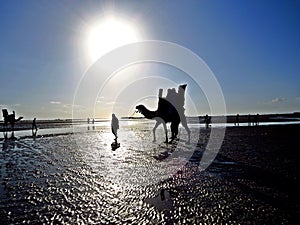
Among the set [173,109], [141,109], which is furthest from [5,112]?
[173,109]

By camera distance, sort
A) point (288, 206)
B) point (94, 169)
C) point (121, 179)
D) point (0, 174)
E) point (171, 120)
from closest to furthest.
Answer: point (288, 206)
point (121, 179)
point (0, 174)
point (94, 169)
point (171, 120)

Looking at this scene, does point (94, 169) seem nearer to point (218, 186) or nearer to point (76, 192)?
point (76, 192)

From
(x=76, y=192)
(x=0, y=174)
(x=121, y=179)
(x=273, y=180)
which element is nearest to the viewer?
(x=76, y=192)

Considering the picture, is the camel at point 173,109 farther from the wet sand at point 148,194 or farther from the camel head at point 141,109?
the wet sand at point 148,194

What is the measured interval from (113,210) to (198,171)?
4.32m

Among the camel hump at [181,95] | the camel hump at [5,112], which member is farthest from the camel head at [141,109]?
the camel hump at [5,112]

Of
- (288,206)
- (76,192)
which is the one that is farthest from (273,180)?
(76,192)

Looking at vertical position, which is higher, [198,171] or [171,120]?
[171,120]

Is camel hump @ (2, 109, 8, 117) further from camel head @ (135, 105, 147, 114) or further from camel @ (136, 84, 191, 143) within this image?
camel @ (136, 84, 191, 143)

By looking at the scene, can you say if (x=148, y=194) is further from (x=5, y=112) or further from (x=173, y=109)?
(x=5, y=112)

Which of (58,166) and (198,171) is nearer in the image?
(198,171)

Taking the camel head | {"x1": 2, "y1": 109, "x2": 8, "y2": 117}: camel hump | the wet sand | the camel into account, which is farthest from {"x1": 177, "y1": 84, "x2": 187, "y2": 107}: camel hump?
{"x1": 2, "y1": 109, "x2": 8, "y2": 117}: camel hump

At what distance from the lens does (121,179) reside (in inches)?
309

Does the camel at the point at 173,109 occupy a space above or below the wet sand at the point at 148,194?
above
